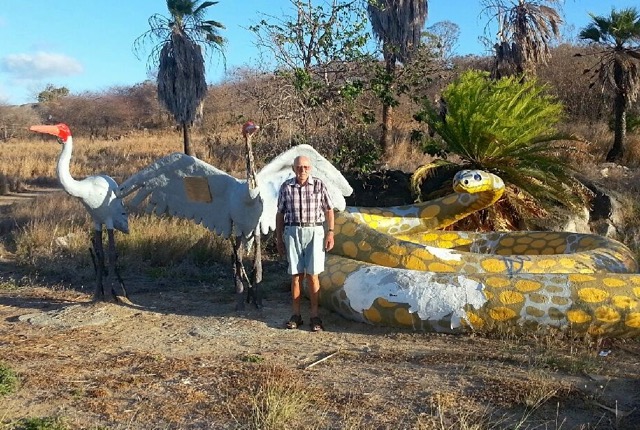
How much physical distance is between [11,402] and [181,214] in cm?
334

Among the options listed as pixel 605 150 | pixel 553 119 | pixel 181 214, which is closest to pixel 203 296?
pixel 181 214

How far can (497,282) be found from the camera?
21.4 feet

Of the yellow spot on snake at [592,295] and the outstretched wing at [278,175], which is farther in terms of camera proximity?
the outstretched wing at [278,175]

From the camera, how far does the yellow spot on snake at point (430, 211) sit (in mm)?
9781

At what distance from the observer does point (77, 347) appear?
634 centimetres

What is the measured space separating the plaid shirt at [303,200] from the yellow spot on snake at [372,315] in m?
1.03

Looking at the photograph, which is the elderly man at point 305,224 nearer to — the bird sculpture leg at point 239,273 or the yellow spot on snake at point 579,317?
the bird sculpture leg at point 239,273

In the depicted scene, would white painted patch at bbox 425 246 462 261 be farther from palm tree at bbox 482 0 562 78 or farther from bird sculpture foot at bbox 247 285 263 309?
palm tree at bbox 482 0 562 78

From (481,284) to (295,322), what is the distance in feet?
6.23

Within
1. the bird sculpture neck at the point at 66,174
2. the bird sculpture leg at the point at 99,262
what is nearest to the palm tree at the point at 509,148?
the bird sculpture leg at the point at 99,262

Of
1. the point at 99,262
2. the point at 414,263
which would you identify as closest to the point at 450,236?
the point at 414,263

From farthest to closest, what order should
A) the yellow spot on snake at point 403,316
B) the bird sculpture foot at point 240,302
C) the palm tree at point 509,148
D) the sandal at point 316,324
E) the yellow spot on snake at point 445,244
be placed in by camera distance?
the palm tree at point 509,148 → the yellow spot on snake at point 445,244 → the bird sculpture foot at point 240,302 → the sandal at point 316,324 → the yellow spot on snake at point 403,316

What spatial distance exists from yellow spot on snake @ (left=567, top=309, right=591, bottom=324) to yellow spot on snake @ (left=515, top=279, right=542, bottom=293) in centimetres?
38

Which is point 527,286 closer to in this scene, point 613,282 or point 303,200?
point 613,282
